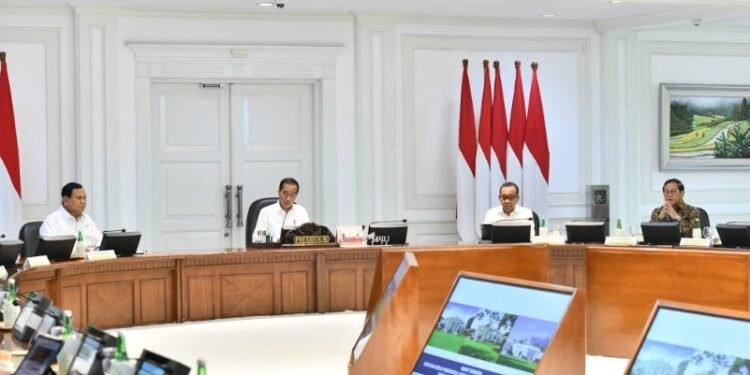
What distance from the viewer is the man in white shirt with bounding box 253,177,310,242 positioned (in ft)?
25.8

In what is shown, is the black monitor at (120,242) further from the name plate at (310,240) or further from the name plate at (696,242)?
the name plate at (696,242)

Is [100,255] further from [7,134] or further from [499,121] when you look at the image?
[499,121]

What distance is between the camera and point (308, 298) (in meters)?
7.47

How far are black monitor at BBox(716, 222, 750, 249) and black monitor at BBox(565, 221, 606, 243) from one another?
952 mm

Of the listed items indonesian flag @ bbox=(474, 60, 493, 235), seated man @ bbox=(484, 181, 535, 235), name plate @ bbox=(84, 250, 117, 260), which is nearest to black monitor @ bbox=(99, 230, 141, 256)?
name plate @ bbox=(84, 250, 117, 260)

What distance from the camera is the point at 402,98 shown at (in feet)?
31.0

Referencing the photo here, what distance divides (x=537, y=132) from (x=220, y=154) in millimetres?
2979

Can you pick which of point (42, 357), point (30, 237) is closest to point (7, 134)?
point (30, 237)

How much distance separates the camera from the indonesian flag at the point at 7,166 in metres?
8.27

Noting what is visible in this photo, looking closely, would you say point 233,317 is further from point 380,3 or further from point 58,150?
point 380,3

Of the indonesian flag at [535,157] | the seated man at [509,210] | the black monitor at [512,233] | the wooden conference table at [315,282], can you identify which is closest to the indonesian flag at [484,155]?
the indonesian flag at [535,157]

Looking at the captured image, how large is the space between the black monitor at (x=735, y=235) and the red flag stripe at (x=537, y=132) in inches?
120

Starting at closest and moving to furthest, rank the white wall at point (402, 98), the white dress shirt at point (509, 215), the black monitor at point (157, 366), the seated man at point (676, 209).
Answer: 1. the black monitor at point (157, 366)
2. the seated man at point (676, 209)
3. the white dress shirt at point (509, 215)
4. the white wall at point (402, 98)

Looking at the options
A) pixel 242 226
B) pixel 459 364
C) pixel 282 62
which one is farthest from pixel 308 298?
pixel 459 364
